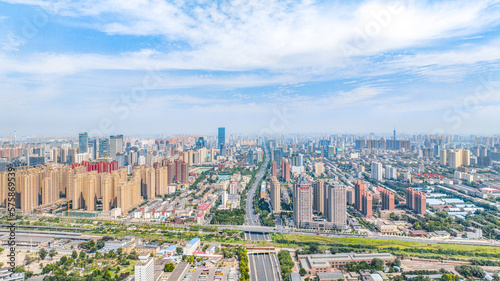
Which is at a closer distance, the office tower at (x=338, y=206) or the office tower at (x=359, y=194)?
the office tower at (x=338, y=206)

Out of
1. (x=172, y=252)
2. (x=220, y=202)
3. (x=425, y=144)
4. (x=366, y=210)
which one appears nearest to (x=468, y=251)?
(x=366, y=210)

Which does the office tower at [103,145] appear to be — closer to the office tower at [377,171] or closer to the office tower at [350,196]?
the office tower at [350,196]

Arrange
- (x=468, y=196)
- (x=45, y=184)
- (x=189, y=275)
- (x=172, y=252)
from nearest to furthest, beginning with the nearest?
(x=189, y=275) → (x=172, y=252) → (x=45, y=184) → (x=468, y=196)

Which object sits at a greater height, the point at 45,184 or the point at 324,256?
the point at 45,184

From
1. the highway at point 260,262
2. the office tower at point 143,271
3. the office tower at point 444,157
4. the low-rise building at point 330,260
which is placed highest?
the office tower at point 444,157

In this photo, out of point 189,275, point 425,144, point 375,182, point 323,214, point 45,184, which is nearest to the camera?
point 189,275

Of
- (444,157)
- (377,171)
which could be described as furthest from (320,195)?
(444,157)

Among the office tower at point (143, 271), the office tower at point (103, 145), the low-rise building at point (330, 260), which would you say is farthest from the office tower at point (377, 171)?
the office tower at point (103, 145)

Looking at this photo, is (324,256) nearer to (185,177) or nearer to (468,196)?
(468,196)

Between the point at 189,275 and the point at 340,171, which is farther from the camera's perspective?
the point at 340,171
